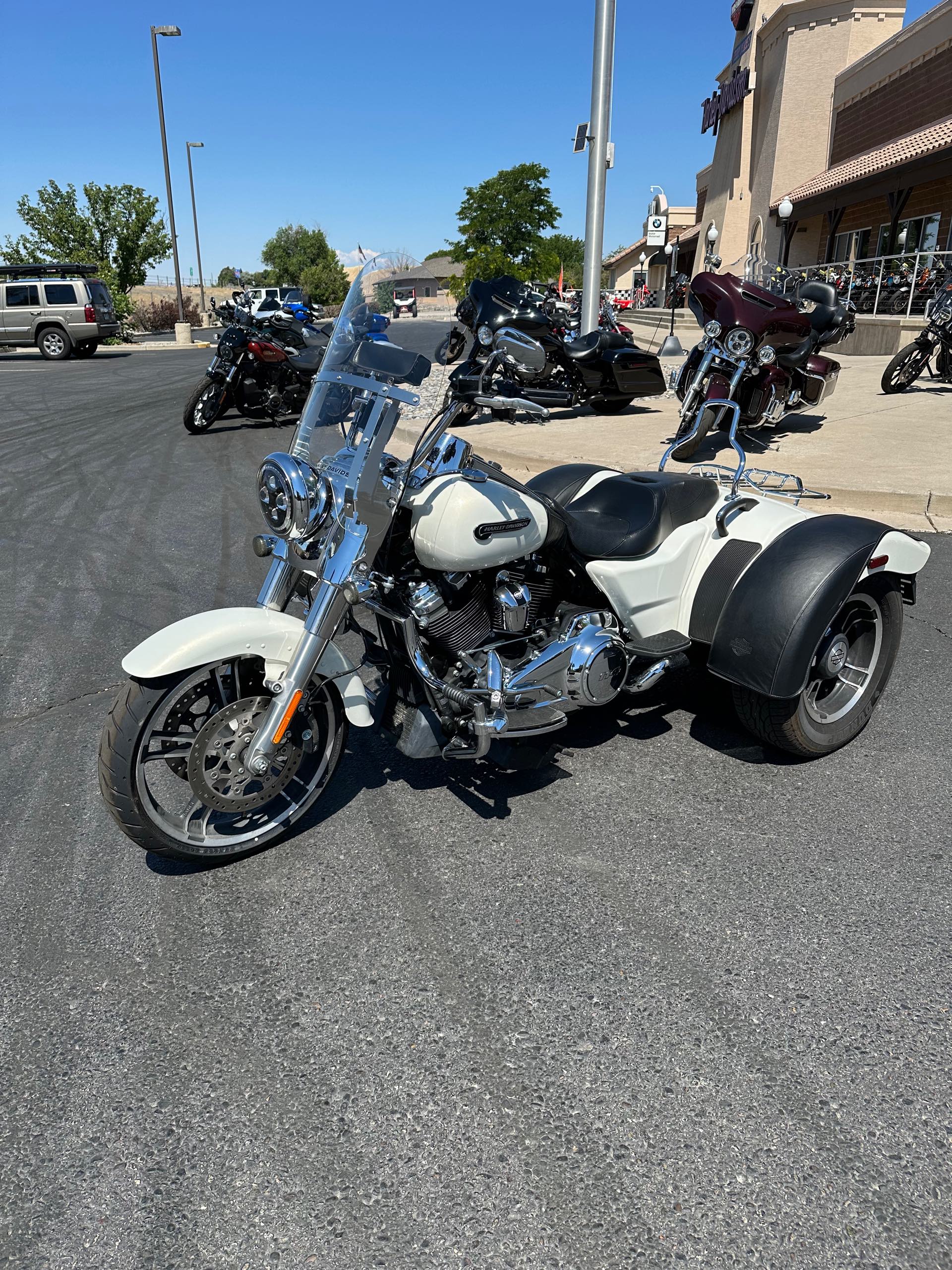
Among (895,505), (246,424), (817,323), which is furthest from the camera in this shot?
(246,424)

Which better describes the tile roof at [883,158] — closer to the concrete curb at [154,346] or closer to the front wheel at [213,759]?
the concrete curb at [154,346]

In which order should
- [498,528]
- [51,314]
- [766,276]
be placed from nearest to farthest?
[498,528]
[766,276]
[51,314]

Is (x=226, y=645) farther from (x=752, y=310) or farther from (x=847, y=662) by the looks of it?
(x=752, y=310)

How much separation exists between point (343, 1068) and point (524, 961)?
0.60 meters

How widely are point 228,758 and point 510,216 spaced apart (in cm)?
6988

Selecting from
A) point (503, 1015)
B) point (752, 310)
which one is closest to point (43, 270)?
point (752, 310)

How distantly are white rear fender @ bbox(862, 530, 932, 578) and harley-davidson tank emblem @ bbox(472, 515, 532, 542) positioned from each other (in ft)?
4.66

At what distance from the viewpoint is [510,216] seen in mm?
65188

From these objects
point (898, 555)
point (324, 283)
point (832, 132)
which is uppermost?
point (832, 132)

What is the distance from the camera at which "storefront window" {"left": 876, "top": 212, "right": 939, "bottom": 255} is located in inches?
922

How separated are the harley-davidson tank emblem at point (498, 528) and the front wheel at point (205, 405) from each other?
926 centimetres

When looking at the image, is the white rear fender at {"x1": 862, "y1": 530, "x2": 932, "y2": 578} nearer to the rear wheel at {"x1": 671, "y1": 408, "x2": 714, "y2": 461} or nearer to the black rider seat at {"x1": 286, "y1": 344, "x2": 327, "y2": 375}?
the rear wheel at {"x1": 671, "y1": 408, "x2": 714, "y2": 461}

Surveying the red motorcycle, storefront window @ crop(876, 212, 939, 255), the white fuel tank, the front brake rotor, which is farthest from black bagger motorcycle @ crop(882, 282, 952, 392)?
storefront window @ crop(876, 212, 939, 255)

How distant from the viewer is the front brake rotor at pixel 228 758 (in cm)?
273
